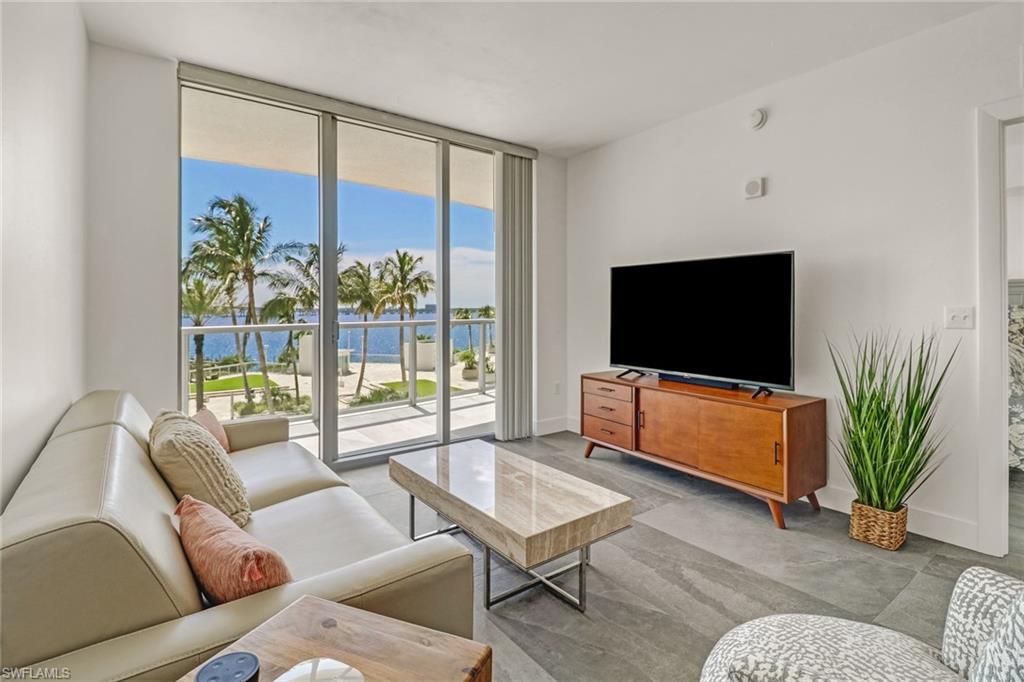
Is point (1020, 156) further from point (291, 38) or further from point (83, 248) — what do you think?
point (83, 248)

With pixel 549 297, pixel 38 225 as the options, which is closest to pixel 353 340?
pixel 549 297

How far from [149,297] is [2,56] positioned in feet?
6.58

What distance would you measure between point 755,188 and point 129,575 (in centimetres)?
366

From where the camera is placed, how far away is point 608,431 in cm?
379

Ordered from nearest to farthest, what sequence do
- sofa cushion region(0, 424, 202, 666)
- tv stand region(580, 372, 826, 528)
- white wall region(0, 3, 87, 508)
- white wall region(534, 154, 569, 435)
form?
sofa cushion region(0, 424, 202, 666), white wall region(0, 3, 87, 508), tv stand region(580, 372, 826, 528), white wall region(534, 154, 569, 435)

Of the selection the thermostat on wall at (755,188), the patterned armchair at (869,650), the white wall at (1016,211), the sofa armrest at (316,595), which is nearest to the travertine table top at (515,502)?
the sofa armrest at (316,595)

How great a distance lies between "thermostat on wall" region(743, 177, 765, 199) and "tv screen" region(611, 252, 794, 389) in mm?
564

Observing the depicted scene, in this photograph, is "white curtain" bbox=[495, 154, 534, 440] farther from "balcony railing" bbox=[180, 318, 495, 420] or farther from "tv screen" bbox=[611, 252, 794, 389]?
"tv screen" bbox=[611, 252, 794, 389]

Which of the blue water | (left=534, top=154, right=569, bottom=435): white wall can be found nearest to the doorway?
(left=534, top=154, right=569, bottom=435): white wall

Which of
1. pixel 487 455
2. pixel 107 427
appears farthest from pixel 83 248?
pixel 487 455

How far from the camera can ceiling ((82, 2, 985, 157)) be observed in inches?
95.7

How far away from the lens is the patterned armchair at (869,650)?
101cm

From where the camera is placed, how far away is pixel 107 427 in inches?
61.8

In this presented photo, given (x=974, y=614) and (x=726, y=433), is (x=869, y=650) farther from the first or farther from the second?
(x=726, y=433)
